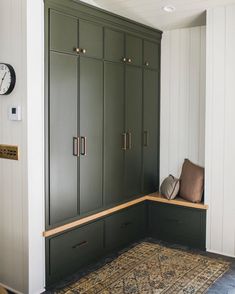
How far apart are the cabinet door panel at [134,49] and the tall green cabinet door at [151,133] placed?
0.21 meters

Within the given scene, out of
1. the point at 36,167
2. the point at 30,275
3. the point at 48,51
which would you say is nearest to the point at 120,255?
the point at 30,275

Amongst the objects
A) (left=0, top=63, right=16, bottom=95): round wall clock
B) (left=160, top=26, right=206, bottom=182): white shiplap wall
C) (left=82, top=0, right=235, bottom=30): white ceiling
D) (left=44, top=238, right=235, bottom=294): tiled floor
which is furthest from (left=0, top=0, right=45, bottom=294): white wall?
(left=160, top=26, right=206, bottom=182): white shiplap wall

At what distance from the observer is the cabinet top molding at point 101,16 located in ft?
10.0

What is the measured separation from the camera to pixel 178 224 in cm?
409

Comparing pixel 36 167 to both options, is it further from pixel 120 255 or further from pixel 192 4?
pixel 192 4

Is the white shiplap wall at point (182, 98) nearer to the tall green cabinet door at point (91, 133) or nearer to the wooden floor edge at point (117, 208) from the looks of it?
the wooden floor edge at point (117, 208)

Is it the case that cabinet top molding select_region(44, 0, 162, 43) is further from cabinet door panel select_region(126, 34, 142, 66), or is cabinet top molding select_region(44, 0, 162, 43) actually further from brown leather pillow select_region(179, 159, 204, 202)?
brown leather pillow select_region(179, 159, 204, 202)

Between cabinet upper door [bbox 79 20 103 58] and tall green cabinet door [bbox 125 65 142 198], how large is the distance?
0.51m

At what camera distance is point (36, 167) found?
9.57ft

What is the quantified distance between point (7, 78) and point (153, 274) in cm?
209

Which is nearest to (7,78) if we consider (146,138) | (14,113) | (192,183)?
(14,113)

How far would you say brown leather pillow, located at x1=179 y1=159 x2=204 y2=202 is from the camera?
13.0ft

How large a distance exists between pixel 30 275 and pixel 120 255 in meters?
1.10

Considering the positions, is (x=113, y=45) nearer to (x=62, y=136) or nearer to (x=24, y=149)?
(x=62, y=136)
